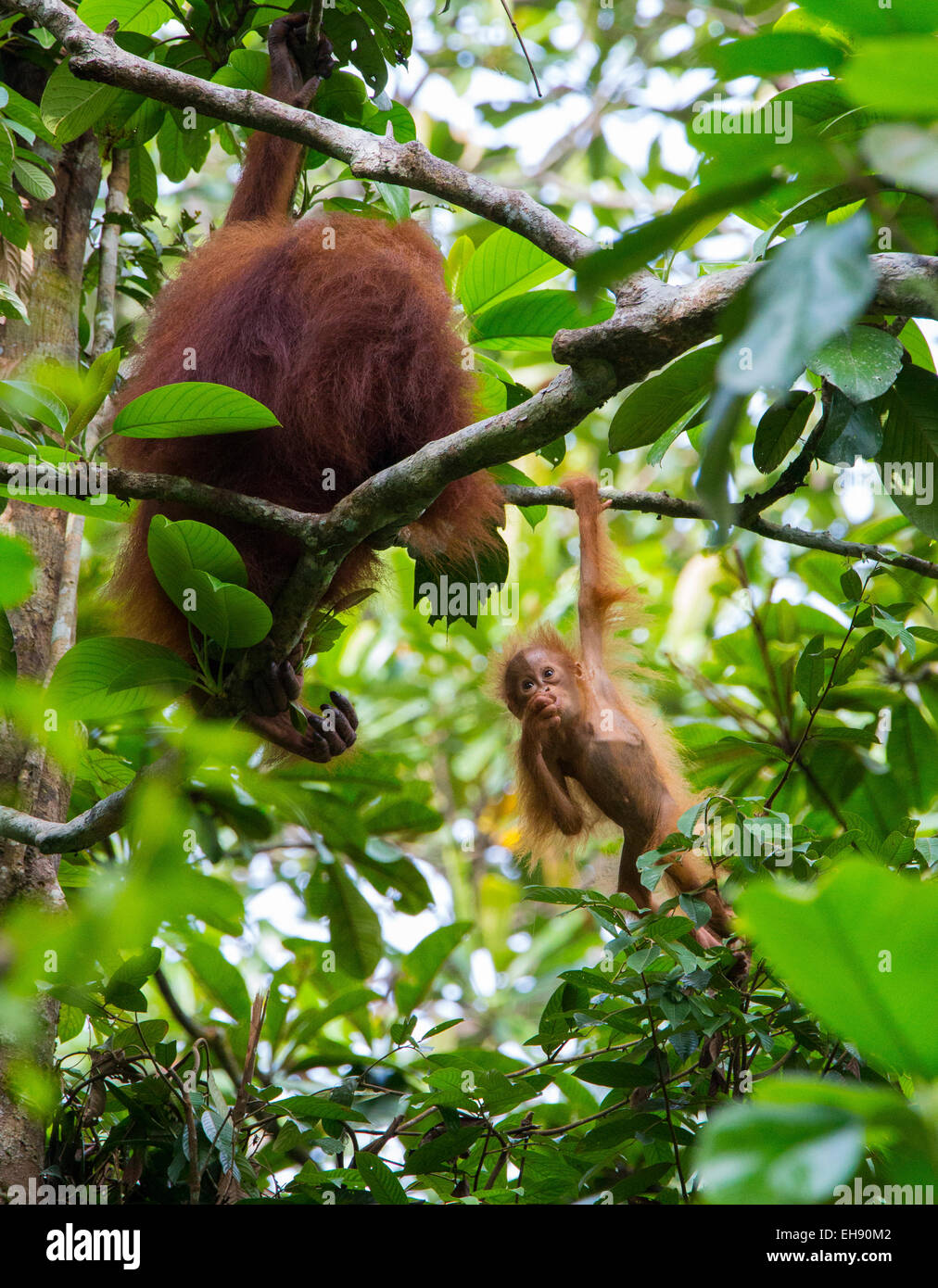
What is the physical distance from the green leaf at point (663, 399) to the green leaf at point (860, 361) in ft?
0.65

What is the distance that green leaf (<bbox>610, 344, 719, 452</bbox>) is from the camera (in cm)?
180

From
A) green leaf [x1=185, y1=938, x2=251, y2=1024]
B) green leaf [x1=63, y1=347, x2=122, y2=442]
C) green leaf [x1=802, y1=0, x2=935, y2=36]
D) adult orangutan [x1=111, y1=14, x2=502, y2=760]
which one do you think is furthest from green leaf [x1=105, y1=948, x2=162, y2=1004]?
green leaf [x1=802, y1=0, x2=935, y2=36]

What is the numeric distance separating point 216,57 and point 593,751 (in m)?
1.82

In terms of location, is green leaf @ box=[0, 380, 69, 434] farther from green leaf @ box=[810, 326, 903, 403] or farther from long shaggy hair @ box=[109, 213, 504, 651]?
green leaf @ box=[810, 326, 903, 403]

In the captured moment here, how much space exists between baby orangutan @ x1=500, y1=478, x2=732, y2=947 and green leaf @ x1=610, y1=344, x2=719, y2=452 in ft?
1.88


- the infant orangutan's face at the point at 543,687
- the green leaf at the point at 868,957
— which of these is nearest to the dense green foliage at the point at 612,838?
the green leaf at the point at 868,957

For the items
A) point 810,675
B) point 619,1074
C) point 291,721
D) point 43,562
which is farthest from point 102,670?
point 810,675

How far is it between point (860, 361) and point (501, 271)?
0.91m

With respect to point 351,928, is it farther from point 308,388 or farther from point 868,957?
point 868,957

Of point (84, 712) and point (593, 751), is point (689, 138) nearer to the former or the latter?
point (84, 712)

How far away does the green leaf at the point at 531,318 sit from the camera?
218 centimetres

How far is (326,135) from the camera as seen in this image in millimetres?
1893

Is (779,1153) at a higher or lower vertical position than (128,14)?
lower

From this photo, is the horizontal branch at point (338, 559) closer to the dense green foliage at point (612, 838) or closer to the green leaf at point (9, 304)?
the dense green foliage at point (612, 838)
